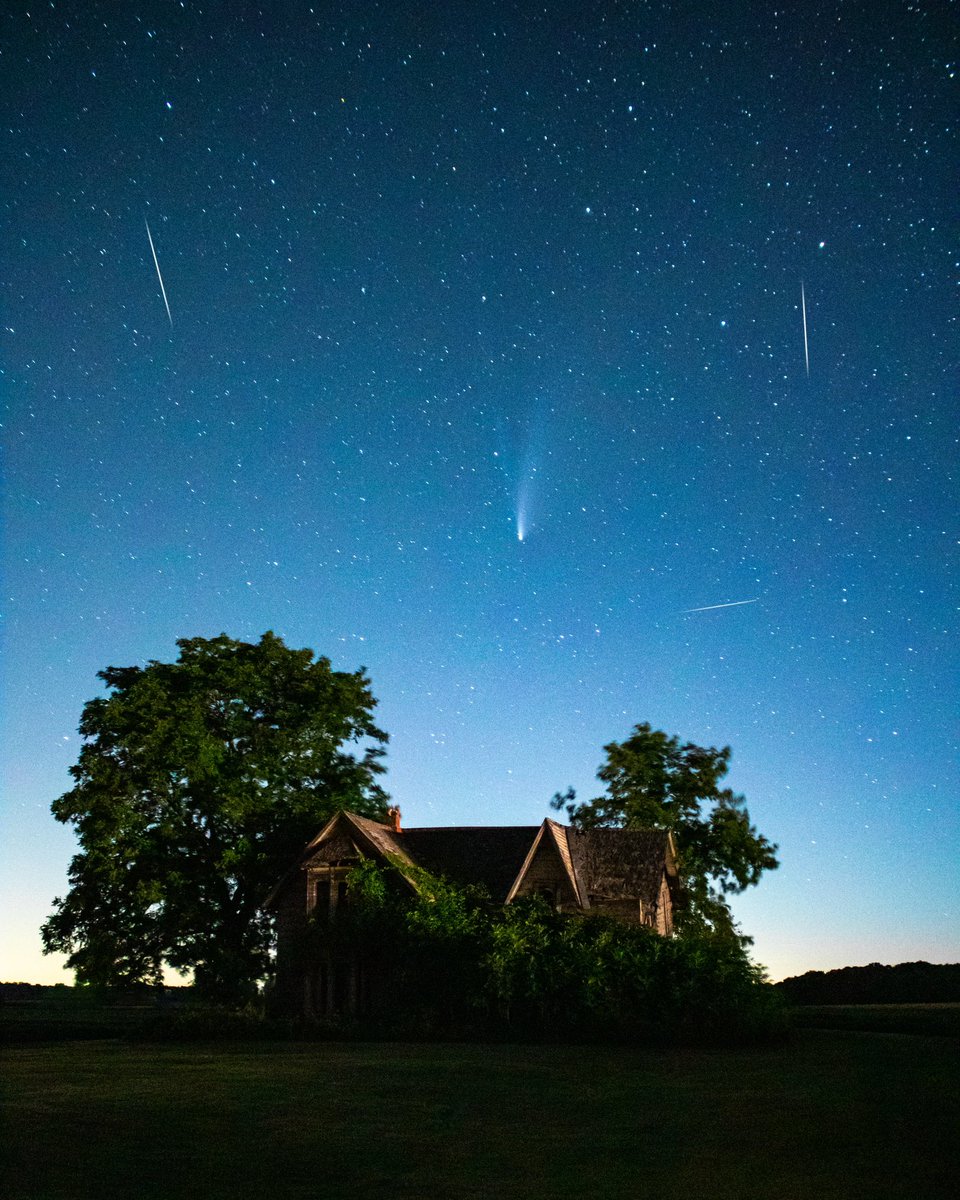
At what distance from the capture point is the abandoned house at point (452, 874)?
3688cm

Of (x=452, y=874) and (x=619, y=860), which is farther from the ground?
(x=619, y=860)

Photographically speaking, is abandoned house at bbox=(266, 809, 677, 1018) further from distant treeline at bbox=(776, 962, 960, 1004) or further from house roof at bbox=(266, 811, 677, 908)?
distant treeline at bbox=(776, 962, 960, 1004)

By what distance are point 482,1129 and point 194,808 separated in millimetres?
30858

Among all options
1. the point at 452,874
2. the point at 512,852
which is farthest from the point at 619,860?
the point at 452,874

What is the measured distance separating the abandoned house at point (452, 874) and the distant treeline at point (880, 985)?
2425 cm

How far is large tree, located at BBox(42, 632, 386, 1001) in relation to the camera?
39062mm

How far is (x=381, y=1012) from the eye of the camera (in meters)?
34.0

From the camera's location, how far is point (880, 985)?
66.2 meters

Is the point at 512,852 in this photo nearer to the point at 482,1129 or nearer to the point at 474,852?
the point at 474,852

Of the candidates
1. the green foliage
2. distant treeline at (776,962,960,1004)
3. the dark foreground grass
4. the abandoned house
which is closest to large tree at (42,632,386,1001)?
the abandoned house

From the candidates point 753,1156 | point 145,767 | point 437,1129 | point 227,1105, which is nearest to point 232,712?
point 145,767

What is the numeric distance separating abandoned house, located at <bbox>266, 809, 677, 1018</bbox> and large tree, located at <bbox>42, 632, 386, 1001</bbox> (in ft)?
7.26

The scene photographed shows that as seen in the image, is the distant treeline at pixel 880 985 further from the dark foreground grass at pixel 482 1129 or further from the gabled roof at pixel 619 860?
the dark foreground grass at pixel 482 1129

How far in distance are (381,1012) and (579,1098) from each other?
64.8ft
